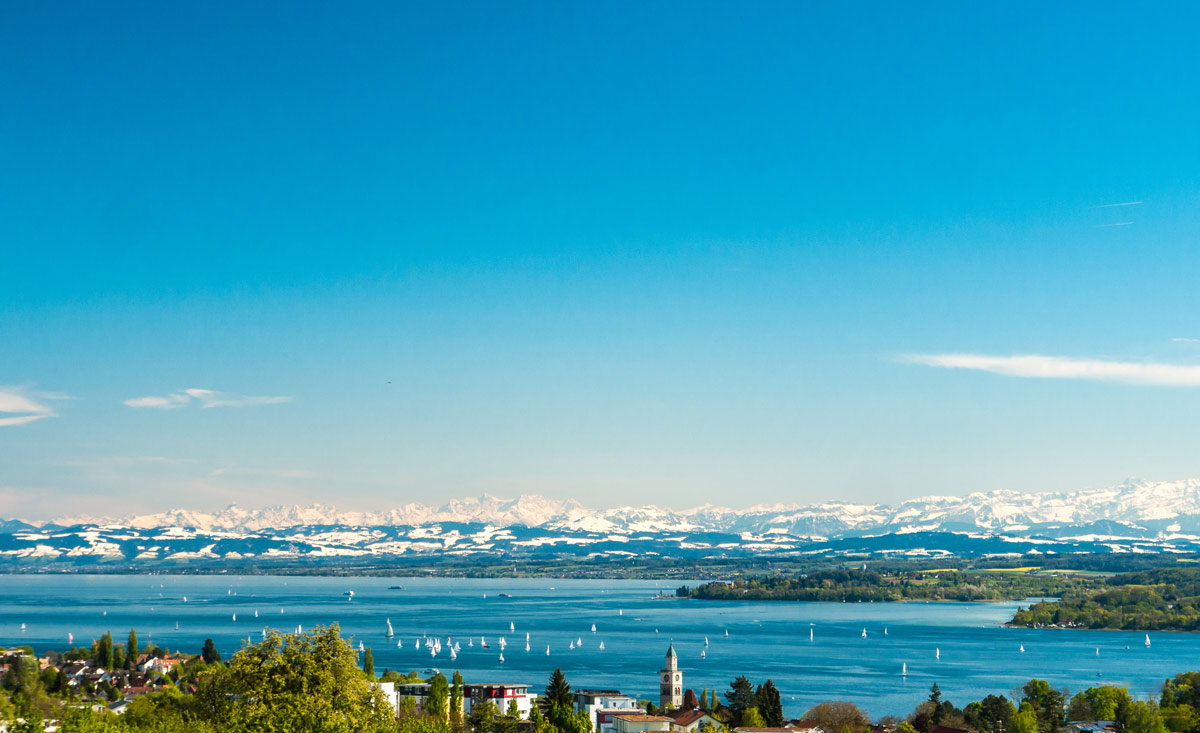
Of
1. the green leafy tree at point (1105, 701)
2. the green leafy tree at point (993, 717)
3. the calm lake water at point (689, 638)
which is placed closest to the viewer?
the green leafy tree at point (993, 717)

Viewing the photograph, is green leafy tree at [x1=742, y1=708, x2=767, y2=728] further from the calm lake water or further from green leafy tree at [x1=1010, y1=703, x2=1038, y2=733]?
the calm lake water

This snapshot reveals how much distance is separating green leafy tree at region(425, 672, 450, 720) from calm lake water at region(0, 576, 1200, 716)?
14.4 metres

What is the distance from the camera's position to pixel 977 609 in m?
118

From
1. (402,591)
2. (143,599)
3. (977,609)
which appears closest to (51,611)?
(143,599)

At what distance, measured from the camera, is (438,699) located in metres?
34.0

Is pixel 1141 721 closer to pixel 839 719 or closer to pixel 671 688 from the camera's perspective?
pixel 839 719

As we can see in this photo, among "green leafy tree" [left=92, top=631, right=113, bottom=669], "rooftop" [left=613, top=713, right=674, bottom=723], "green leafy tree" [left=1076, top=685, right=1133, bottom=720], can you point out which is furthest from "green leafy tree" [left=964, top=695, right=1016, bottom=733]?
"green leafy tree" [left=92, top=631, right=113, bottom=669]

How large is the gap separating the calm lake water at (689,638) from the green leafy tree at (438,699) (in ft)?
47.2

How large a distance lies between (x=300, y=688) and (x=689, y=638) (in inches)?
2400

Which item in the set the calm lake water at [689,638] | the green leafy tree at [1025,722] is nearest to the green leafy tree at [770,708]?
the calm lake water at [689,638]

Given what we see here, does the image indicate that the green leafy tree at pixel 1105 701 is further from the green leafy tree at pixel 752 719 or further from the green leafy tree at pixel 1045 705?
the green leafy tree at pixel 752 719

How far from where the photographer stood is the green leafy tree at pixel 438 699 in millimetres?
32531

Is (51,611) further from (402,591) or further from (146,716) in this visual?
(146,716)

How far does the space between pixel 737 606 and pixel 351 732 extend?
105394 millimetres
